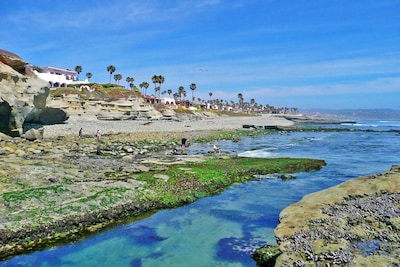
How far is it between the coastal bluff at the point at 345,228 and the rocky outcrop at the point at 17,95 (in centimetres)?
3162

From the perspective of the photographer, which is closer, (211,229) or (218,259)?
(218,259)

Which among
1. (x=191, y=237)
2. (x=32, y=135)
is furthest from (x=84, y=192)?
(x=32, y=135)

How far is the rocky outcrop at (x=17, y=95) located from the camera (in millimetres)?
34719

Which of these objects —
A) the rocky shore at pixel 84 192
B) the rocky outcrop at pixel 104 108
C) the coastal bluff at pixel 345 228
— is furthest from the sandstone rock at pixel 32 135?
the coastal bluff at pixel 345 228

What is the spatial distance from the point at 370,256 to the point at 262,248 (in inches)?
161

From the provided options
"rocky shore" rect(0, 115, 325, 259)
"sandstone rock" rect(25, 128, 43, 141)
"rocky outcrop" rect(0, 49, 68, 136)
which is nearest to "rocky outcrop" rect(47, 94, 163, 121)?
"rocky outcrop" rect(0, 49, 68, 136)

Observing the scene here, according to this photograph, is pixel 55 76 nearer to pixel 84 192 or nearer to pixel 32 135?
pixel 32 135

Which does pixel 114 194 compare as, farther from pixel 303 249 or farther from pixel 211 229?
pixel 303 249

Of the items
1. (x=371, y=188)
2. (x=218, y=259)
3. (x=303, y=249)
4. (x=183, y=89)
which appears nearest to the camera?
(x=303, y=249)

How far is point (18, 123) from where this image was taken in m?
37.2

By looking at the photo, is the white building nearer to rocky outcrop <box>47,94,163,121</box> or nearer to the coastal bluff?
rocky outcrop <box>47,94,163,121</box>

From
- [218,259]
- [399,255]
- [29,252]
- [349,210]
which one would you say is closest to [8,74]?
[29,252]

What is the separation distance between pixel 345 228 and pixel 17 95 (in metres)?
35.3

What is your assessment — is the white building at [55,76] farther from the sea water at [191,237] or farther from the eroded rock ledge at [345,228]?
the eroded rock ledge at [345,228]
